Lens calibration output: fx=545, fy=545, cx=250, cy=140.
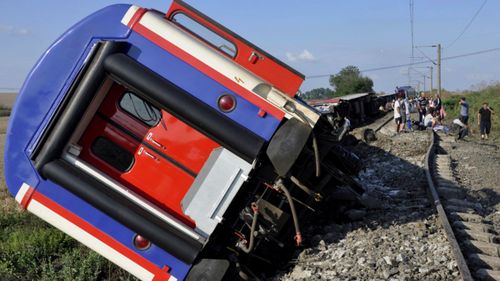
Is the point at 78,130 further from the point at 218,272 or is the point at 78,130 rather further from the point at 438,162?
the point at 438,162

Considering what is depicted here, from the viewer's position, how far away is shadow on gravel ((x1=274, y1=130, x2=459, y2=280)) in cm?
521

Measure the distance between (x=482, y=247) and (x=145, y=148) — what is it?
3860 millimetres

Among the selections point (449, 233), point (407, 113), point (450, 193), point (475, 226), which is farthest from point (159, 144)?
point (407, 113)

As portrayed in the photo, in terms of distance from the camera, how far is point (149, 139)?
18.0 ft

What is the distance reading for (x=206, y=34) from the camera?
570 centimetres

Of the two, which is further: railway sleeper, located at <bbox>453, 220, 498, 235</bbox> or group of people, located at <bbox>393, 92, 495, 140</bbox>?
group of people, located at <bbox>393, 92, 495, 140</bbox>

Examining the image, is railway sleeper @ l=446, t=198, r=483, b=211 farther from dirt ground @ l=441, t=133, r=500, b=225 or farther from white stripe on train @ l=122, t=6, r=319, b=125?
white stripe on train @ l=122, t=6, r=319, b=125

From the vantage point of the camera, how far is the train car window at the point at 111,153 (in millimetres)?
5492

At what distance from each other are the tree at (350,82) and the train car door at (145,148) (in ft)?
226

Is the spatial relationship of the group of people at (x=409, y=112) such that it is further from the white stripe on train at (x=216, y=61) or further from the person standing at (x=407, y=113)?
the white stripe on train at (x=216, y=61)

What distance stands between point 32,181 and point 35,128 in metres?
0.50

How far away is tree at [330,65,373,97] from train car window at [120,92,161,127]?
226 feet

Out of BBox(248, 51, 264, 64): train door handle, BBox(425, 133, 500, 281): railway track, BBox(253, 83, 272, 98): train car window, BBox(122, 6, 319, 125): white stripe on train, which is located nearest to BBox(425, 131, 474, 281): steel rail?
BBox(425, 133, 500, 281): railway track

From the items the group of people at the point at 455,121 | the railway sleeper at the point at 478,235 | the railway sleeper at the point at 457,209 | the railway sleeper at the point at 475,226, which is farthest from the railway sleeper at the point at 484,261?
the group of people at the point at 455,121
